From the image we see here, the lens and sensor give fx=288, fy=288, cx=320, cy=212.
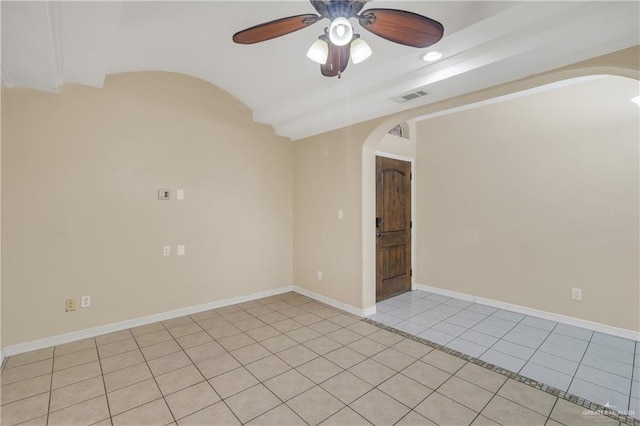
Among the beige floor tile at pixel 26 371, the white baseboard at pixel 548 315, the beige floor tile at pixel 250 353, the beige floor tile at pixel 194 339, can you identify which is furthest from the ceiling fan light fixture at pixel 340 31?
the white baseboard at pixel 548 315

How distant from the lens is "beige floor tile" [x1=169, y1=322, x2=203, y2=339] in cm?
311

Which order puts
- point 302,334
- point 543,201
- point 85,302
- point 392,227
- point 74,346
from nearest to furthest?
point 74,346 → point 85,302 → point 302,334 → point 543,201 → point 392,227

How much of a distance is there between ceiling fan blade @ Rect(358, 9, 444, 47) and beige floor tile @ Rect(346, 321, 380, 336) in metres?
2.75

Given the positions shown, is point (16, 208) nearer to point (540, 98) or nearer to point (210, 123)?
point (210, 123)

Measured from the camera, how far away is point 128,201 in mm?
3213

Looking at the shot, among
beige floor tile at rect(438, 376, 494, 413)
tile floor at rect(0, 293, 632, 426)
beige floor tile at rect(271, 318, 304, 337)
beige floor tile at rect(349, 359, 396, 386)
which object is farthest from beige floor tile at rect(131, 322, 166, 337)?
beige floor tile at rect(438, 376, 494, 413)

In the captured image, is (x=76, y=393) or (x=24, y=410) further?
(x=76, y=393)

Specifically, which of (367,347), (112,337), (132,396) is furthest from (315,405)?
(112,337)

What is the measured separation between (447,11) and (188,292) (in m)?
3.88

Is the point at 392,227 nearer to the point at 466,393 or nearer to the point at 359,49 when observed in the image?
the point at 466,393

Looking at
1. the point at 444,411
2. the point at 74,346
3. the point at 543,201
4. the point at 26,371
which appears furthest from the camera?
the point at 543,201

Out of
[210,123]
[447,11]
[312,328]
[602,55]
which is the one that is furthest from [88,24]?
[602,55]

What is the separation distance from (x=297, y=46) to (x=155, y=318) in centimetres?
335

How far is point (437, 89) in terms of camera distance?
8.63ft
